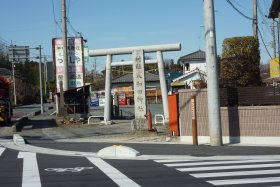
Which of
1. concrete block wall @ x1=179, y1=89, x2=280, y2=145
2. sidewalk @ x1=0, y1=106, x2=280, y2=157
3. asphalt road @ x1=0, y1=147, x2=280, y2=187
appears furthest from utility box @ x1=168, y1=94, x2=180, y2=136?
asphalt road @ x1=0, y1=147, x2=280, y2=187

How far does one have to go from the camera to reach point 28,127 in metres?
27.9

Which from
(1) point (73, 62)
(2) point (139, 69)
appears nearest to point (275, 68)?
(2) point (139, 69)

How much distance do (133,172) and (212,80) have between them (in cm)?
651

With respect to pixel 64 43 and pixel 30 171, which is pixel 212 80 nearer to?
pixel 30 171

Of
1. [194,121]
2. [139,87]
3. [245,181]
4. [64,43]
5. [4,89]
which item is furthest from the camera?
[64,43]

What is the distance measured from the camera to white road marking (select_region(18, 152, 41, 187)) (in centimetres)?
959

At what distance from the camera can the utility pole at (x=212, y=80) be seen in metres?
16.2

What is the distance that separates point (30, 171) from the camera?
37.1ft

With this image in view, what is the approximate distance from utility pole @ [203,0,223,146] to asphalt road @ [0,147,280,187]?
3.31 meters

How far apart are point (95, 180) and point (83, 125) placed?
719 inches

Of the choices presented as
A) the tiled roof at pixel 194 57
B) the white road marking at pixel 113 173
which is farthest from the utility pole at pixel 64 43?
the tiled roof at pixel 194 57

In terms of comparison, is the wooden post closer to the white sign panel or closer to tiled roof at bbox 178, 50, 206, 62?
the white sign panel

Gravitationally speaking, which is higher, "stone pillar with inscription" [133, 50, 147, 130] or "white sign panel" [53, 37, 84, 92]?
"white sign panel" [53, 37, 84, 92]

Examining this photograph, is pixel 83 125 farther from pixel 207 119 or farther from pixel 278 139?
pixel 278 139
